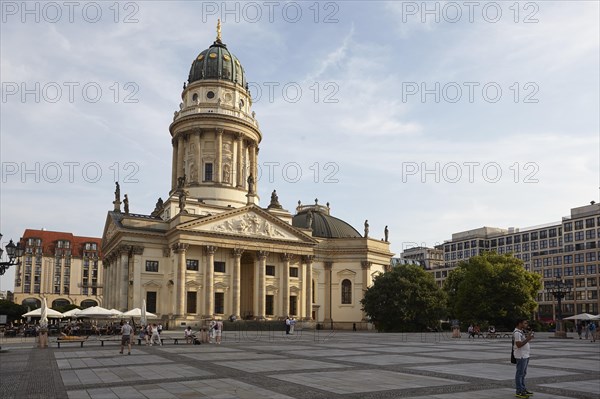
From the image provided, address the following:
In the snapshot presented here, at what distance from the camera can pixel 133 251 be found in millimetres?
67812

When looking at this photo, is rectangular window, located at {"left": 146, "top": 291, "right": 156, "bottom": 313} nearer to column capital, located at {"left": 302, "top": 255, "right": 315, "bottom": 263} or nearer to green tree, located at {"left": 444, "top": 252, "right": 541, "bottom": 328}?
column capital, located at {"left": 302, "top": 255, "right": 315, "bottom": 263}

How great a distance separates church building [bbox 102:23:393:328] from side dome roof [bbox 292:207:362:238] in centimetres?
19

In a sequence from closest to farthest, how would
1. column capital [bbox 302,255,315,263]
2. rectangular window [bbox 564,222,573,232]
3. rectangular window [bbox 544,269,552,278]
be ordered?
1. column capital [bbox 302,255,315,263]
2. rectangular window [bbox 564,222,573,232]
3. rectangular window [bbox 544,269,552,278]

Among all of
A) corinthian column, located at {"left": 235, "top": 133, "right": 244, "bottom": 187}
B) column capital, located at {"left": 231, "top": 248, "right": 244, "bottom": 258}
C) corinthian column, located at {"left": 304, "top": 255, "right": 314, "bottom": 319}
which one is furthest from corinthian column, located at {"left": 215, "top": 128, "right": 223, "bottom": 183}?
corinthian column, located at {"left": 304, "top": 255, "right": 314, "bottom": 319}

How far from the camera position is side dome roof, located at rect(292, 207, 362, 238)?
87.7 metres

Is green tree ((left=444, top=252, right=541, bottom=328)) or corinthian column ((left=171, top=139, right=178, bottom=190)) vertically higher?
corinthian column ((left=171, top=139, right=178, bottom=190))

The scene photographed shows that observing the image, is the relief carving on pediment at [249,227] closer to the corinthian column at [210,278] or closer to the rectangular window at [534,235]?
the corinthian column at [210,278]

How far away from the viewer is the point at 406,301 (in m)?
66.0

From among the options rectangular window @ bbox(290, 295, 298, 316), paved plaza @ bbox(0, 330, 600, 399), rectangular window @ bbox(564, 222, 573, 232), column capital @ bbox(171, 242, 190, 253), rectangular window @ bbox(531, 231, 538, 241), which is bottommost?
rectangular window @ bbox(290, 295, 298, 316)

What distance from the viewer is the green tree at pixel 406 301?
66188 millimetres

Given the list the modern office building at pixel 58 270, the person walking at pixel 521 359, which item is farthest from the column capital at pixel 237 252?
the modern office building at pixel 58 270

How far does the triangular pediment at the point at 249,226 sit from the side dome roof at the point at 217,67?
23.9 m

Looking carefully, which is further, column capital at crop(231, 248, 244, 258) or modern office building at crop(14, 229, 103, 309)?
modern office building at crop(14, 229, 103, 309)

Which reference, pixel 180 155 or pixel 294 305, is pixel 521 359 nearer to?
pixel 294 305
